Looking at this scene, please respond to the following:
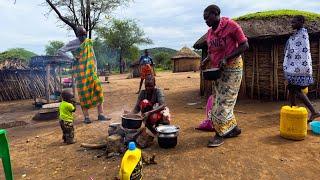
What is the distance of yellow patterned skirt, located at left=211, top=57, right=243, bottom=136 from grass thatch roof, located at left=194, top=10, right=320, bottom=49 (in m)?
4.06

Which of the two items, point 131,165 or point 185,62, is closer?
point 131,165

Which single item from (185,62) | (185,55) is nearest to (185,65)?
(185,62)

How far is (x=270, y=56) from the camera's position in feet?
27.7

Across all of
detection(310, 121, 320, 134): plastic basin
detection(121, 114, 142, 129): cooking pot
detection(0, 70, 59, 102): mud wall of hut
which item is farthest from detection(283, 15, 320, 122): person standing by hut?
detection(0, 70, 59, 102): mud wall of hut

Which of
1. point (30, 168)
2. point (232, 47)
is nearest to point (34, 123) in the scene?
point (30, 168)

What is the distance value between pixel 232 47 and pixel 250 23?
5015 millimetres

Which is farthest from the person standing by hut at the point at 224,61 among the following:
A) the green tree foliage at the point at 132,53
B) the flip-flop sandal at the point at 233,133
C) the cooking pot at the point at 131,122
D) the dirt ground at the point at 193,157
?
the green tree foliage at the point at 132,53

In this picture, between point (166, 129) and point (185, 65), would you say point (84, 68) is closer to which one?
point (166, 129)

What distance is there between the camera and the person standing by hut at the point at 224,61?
4.50 m

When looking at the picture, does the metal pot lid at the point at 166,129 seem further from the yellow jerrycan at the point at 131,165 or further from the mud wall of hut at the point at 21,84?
the mud wall of hut at the point at 21,84

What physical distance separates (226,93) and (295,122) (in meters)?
1.15

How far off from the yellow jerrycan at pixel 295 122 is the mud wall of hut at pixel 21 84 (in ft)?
36.2

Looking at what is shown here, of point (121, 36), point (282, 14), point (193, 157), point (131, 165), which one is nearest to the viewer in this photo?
point (131, 165)

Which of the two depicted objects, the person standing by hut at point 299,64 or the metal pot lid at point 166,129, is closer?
the metal pot lid at point 166,129
